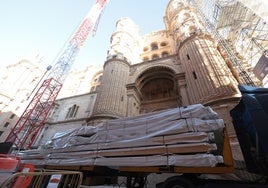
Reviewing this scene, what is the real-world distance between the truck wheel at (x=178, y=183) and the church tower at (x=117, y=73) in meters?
9.46

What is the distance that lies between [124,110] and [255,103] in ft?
37.2

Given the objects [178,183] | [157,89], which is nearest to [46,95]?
[157,89]

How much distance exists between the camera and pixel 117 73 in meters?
17.3

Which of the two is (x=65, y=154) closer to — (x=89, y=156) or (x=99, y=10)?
(x=89, y=156)

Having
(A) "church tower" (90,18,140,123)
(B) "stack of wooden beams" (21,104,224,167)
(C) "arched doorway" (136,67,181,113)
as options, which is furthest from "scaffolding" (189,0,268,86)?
(A) "church tower" (90,18,140,123)

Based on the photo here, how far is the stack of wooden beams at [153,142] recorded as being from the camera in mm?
4666

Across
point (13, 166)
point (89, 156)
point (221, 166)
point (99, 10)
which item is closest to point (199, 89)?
point (221, 166)

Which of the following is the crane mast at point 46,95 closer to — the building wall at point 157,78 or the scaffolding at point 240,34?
the building wall at point 157,78

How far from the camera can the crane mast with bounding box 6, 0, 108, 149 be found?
761 inches

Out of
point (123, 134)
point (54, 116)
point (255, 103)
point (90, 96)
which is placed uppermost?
point (90, 96)

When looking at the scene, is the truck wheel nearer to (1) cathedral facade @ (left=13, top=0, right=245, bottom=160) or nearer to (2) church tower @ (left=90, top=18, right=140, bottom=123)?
(1) cathedral facade @ (left=13, top=0, right=245, bottom=160)

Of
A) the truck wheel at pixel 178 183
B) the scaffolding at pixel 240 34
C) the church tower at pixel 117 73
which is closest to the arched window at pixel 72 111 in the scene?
the church tower at pixel 117 73

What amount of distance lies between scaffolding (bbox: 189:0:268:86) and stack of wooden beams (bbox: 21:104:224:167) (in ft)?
30.8

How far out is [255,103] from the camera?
4.91 metres
